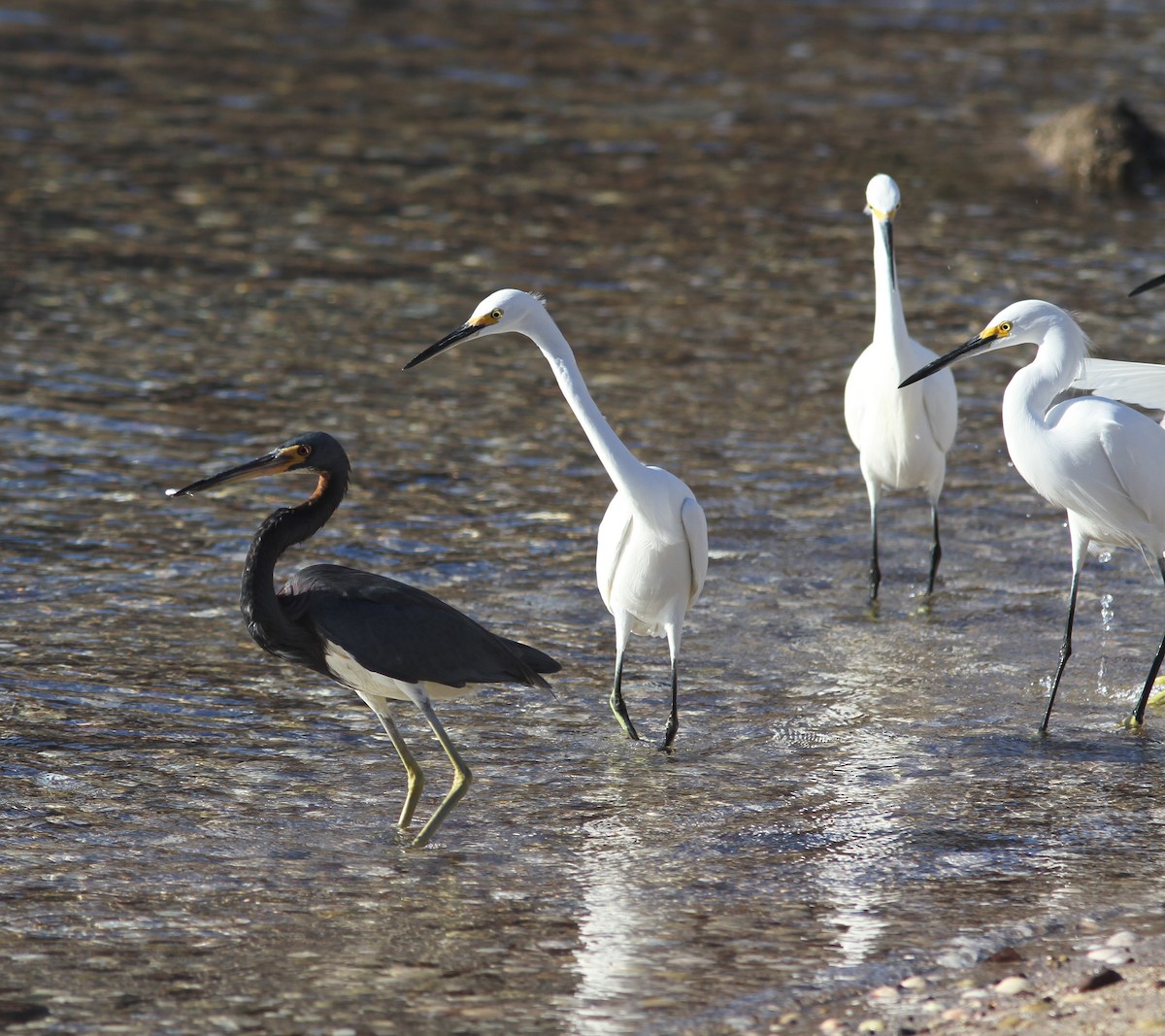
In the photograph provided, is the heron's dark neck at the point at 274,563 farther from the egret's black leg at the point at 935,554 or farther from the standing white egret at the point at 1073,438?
the egret's black leg at the point at 935,554

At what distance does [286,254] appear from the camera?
534 inches

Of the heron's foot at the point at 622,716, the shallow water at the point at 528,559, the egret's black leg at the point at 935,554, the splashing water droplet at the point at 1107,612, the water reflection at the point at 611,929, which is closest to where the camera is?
the water reflection at the point at 611,929

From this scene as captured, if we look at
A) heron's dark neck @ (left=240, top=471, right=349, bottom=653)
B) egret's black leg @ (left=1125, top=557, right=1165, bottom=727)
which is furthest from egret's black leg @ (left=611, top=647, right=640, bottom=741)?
egret's black leg @ (left=1125, top=557, right=1165, bottom=727)

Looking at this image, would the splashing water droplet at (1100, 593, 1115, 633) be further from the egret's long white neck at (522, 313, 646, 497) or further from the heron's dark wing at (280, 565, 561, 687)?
the heron's dark wing at (280, 565, 561, 687)

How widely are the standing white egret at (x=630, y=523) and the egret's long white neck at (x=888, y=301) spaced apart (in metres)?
1.98

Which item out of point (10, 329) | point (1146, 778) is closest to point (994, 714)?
point (1146, 778)

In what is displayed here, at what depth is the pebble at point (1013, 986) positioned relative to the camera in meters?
4.35

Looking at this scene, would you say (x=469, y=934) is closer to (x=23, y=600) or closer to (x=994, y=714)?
(x=994, y=714)

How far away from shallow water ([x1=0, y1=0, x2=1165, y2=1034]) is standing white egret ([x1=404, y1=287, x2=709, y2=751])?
0.47 metres

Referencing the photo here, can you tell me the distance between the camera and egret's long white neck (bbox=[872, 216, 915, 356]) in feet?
26.0

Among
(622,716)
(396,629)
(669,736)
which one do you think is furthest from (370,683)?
(669,736)

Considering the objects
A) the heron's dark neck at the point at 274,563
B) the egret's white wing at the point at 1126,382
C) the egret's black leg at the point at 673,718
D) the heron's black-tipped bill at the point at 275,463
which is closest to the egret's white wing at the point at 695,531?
the egret's black leg at the point at 673,718

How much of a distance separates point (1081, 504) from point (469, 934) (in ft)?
9.93

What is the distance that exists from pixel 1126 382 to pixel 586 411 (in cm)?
244
